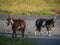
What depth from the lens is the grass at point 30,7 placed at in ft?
13.1

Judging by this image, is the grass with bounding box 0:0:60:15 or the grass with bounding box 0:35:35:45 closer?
the grass with bounding box 0:35:35:45

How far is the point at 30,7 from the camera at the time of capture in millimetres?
4004

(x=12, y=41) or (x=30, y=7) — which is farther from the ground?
(x=30, y=7)

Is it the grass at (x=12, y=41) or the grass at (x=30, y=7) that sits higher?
the grass at (x=30, y=7)

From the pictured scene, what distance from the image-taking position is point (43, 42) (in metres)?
3.74

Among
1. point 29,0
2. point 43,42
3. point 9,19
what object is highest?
point 29,0

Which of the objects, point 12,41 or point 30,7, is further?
point 30,7

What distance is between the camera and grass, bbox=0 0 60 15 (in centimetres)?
398

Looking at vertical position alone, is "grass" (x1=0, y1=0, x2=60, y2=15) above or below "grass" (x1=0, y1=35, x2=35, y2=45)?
above

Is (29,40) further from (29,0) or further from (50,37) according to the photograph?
(29,0)

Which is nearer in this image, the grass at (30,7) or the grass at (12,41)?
the grass at (12,41)

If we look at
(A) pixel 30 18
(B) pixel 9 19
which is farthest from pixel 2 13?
(A) pixel 30 18

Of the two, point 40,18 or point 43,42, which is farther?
point 40,18

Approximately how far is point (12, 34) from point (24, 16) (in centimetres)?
28
